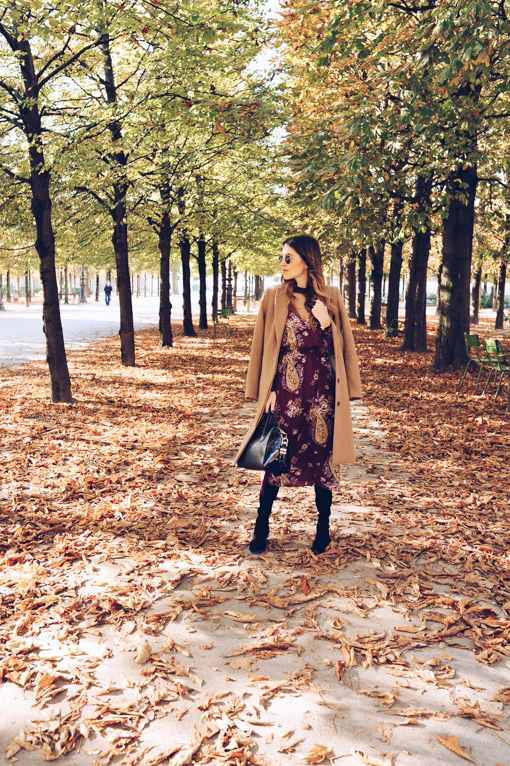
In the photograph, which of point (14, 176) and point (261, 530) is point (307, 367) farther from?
point (14, 176)

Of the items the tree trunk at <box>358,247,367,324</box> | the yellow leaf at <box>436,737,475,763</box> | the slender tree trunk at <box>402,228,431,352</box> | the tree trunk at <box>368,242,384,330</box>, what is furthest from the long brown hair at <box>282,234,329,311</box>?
the tree trunk at <box>358,247,367,324</box>

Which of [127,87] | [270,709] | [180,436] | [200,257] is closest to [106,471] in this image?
[180,436]

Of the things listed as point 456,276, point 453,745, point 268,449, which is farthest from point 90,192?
point 453,745

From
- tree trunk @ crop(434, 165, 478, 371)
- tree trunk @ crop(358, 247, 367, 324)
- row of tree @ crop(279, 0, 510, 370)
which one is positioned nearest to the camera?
row of tree @ crop(279, 0, 510, 370)

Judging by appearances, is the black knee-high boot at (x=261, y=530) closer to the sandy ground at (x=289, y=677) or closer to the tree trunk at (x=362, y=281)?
the sandy ground at (x=289, y=677)

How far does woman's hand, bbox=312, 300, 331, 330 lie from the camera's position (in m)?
3.98

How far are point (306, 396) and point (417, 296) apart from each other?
14.1 metres

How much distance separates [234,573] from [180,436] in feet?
13.2

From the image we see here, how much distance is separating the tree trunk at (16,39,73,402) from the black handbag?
234 inches

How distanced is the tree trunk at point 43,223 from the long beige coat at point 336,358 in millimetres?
5747

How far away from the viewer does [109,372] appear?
44.2ft

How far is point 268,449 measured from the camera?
3986mm

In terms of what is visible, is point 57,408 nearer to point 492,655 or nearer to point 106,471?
point 106,471

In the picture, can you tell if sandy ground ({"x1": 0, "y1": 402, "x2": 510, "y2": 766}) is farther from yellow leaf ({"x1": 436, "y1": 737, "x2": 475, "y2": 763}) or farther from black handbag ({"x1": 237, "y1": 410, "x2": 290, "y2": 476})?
black handbag ({"x1": 237, "y1": 410, "x2": 290, "y2": 476})
